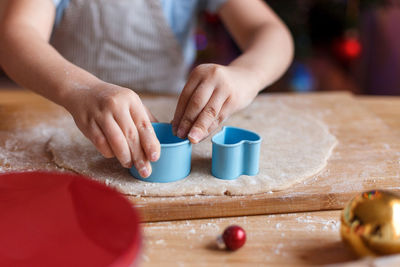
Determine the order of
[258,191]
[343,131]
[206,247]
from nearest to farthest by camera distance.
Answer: [206,247], [258,191], [343,131]

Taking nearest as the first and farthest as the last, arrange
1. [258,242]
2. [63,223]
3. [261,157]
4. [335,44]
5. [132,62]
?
[63,223]
[258,242]
[261,157]
[132,62]
[335,44]


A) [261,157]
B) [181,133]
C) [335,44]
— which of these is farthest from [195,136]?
[335,44]

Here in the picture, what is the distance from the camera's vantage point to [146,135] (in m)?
0.63

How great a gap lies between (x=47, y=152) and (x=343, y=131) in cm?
65

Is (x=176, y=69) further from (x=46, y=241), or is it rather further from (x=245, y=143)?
(x=46, y=241)

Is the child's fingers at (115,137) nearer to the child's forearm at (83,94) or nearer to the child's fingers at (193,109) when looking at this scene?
the child's forearm at (83,94)

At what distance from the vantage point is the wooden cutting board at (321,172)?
636mm

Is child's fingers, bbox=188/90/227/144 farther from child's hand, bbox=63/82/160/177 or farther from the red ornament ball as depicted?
the red ornament ball

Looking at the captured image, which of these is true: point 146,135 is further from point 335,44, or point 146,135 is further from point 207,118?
point 335,44

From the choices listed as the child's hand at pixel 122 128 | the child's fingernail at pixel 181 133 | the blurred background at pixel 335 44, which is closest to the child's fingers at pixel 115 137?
the child's hand at pixel 122 128

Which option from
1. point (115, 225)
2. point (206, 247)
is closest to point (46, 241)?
point (115, 225)

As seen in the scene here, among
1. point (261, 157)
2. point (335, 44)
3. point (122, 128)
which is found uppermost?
point (122, 128)

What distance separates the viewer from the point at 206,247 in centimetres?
55

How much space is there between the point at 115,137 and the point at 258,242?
262 mm
